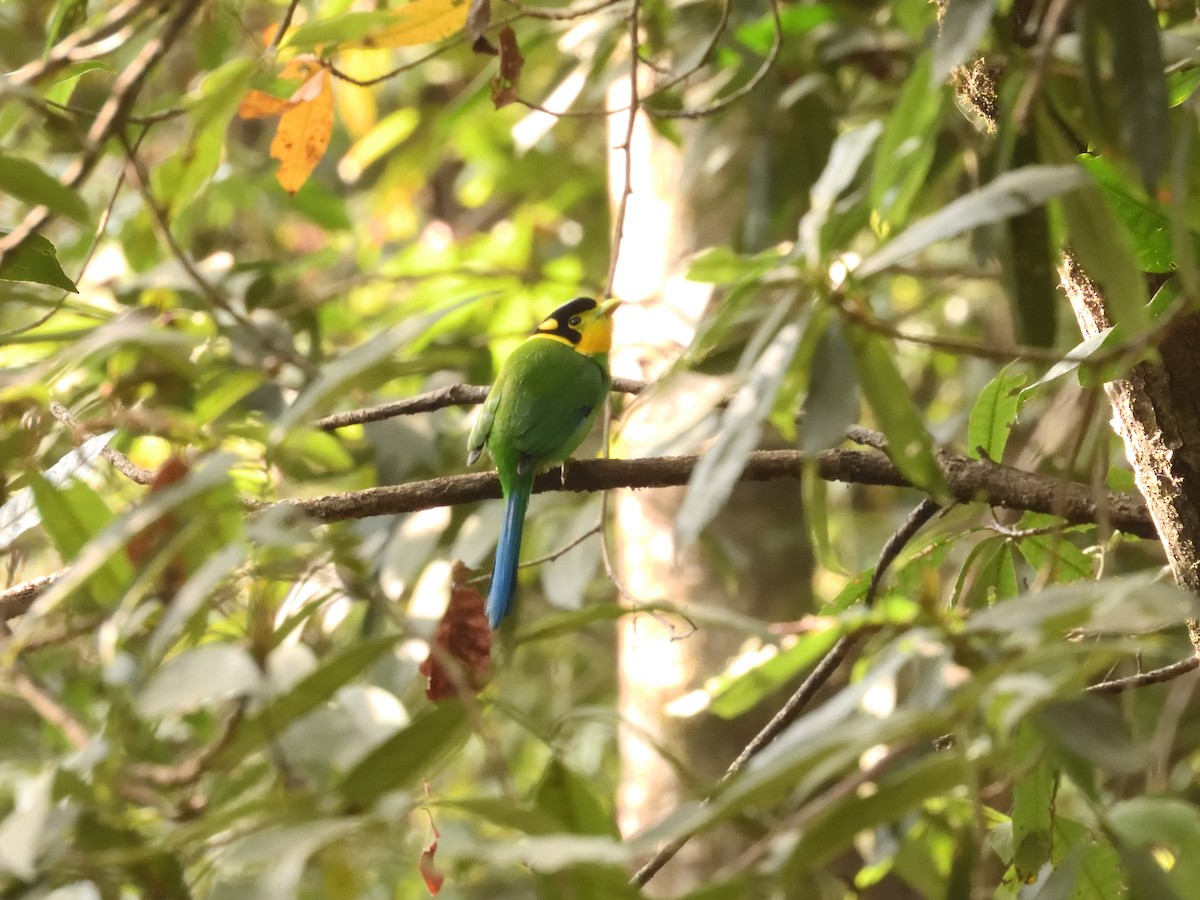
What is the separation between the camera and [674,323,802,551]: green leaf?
928 millimetres

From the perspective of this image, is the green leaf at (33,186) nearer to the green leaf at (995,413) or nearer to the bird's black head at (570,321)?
the green leaf at (995,413)

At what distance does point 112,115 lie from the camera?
1088 millimetres

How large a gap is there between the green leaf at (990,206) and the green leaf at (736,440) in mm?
97

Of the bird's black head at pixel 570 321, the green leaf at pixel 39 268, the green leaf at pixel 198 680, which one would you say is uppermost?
the green leaf at pixel 39 268

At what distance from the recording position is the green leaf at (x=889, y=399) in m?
1.03

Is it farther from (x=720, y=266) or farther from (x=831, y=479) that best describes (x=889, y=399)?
(x=831, y=479)

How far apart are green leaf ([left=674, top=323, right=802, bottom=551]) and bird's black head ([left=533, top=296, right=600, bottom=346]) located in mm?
2212

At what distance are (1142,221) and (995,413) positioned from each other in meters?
0.40

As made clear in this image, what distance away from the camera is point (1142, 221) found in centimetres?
133

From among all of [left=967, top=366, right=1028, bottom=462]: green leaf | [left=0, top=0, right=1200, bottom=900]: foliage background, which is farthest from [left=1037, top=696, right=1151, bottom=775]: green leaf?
[left=967, top=366, right=1028, bottom=462]: green leaf

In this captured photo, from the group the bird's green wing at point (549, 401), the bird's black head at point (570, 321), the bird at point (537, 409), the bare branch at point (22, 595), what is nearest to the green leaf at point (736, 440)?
the bare branch at point (22, 595)

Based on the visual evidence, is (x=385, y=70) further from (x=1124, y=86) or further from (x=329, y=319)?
(x=1124, y=86)

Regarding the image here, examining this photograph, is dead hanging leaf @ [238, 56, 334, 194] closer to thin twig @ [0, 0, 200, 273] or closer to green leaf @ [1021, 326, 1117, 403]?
thin twig @ [0, 0, 200, 273]

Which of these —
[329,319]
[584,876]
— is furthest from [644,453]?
[329,319]
